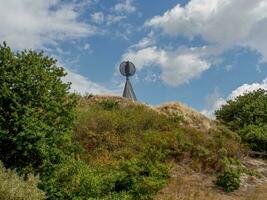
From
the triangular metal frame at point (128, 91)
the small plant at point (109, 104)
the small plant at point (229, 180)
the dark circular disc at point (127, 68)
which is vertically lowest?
the small plant at point (229, 180)

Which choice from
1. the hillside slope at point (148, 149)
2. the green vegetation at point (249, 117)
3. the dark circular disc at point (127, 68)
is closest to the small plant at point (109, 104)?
the hillside slope at point (148, 149)

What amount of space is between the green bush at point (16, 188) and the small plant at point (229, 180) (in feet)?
31.6

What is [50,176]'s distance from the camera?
24125 millimetres

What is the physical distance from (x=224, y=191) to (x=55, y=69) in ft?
31.5

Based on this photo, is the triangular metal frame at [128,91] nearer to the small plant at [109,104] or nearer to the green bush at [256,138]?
the small plant at [109,104]

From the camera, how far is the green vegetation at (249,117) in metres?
34.2

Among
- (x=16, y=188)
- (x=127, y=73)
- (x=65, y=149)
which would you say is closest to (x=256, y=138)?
(x=127, y=73)

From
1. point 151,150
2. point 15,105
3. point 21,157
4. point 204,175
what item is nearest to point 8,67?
point 15,105

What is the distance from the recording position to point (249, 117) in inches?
1478

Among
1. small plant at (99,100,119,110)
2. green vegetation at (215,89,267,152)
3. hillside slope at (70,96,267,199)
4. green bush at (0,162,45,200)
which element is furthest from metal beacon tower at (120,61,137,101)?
green bush at (0,162,45,200)

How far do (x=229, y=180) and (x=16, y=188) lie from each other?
1118 cm

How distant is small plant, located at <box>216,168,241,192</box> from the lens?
2714 centimetres

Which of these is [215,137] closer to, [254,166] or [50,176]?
Result: [254,166]

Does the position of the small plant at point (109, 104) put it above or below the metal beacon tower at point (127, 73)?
below
